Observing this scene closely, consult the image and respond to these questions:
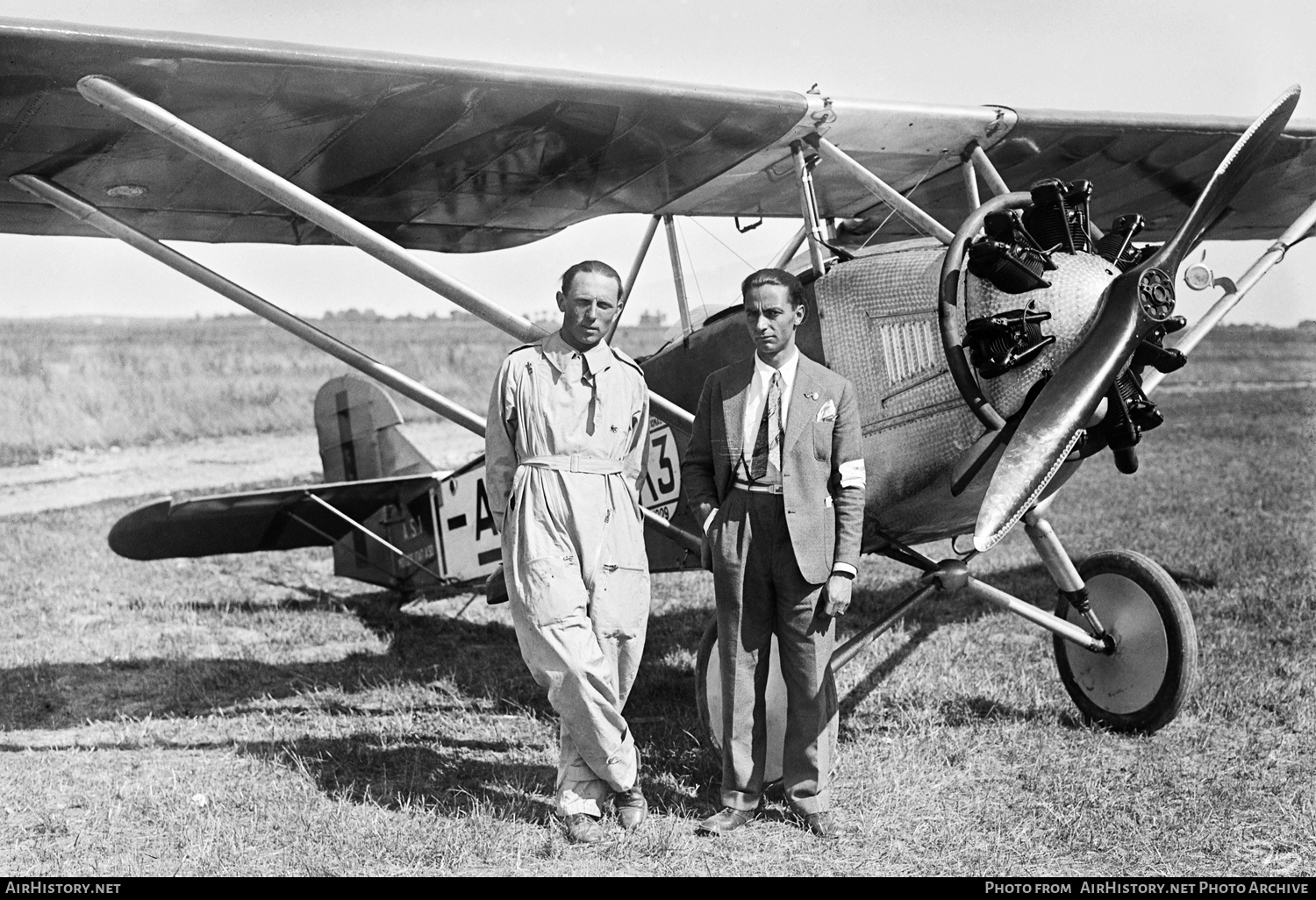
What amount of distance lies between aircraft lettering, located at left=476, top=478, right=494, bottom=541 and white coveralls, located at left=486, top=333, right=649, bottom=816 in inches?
144

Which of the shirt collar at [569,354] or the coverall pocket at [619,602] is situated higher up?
the shirt collar at [569,354]

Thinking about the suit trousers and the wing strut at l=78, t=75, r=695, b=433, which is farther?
the wing strut at l=78, t=75, r=695, b=433

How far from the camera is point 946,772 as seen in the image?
14.7 ft

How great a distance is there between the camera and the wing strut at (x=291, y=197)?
14.0ft

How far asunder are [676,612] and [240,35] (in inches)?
204

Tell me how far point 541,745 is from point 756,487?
197cm

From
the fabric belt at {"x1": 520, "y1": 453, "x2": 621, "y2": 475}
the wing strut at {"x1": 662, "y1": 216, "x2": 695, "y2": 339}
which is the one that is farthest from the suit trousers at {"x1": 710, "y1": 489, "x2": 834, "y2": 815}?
the wing strut at {"x1": 662, "y1": 216, "x2": 695, "y2": 339}

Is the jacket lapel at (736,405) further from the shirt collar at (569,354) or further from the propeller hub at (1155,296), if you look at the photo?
the propeller hub at (1155,296)

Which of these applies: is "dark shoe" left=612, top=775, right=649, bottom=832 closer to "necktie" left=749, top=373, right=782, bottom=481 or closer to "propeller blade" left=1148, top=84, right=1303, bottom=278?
"necktie" left=749, top=373, right=782, bottom=481

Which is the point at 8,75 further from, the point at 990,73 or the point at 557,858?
the point at 990,73

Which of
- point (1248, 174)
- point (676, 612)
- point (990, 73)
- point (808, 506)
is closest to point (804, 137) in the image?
point (1248, 174)

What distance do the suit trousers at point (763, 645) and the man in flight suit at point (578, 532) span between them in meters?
0.30

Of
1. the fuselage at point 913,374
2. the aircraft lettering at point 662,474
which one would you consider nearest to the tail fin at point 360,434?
the aircraft lettering at point 662,474

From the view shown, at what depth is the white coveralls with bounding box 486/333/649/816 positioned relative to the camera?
363cm
